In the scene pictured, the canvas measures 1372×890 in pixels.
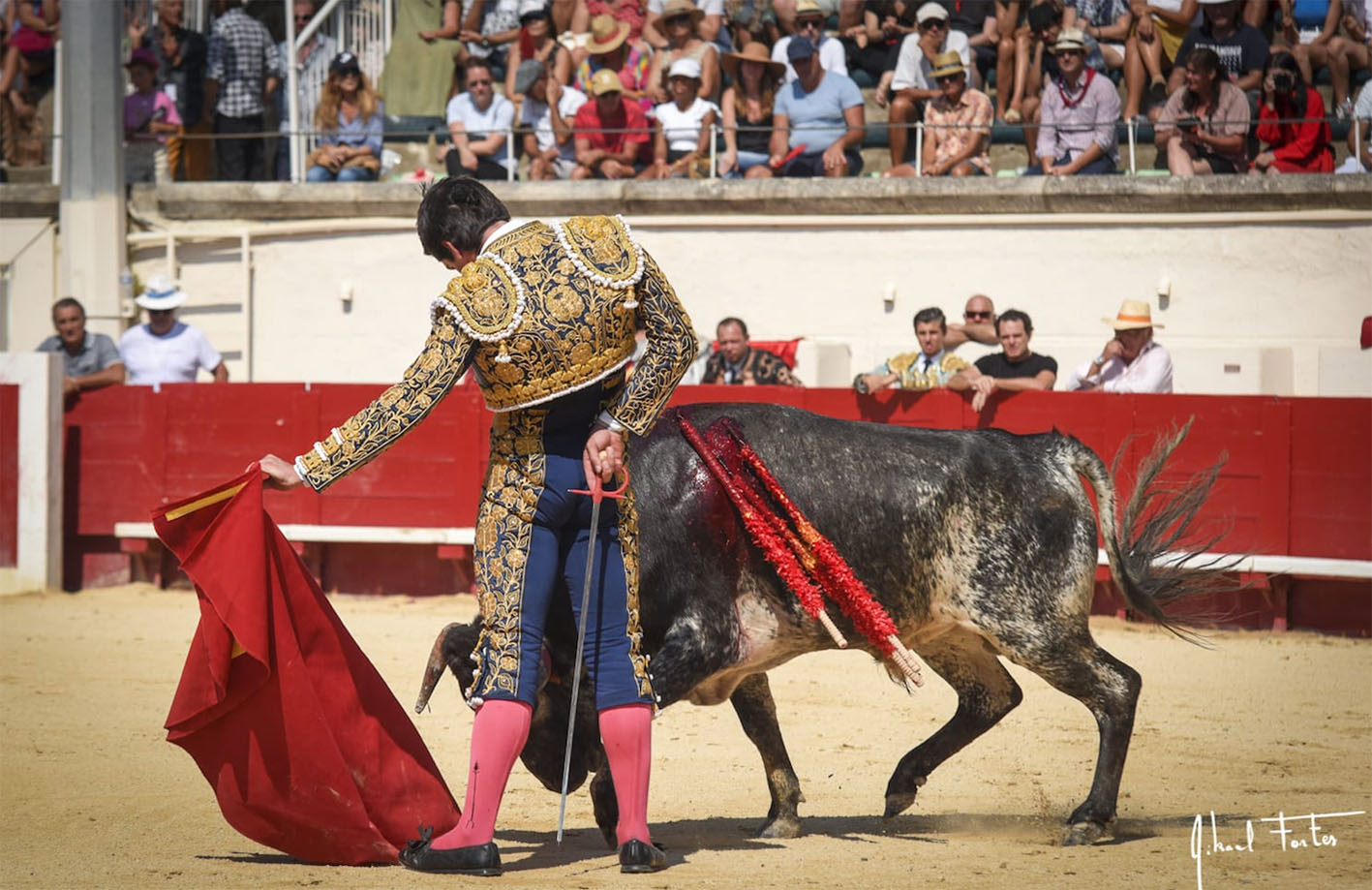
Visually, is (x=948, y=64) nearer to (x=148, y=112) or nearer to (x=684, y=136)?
(x=684, y=136)

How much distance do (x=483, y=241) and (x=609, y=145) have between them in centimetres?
724

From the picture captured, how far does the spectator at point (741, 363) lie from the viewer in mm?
8641

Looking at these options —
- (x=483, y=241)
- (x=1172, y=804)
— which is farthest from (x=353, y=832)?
(x=1172, y=804)

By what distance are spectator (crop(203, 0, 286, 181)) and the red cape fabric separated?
8.28 meters

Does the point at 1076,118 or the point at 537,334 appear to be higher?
the point at 1076,118

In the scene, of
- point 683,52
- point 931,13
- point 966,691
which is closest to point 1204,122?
point 931,13

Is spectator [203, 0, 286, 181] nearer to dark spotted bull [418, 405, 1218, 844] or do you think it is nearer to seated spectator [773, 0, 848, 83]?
seated spectator [773, 0, 848, 83]

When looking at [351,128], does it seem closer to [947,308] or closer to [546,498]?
[947,308]

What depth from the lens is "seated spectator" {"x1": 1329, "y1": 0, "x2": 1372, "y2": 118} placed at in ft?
31.4

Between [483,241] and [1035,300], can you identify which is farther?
[1035,300]

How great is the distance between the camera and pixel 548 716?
13.6 feet

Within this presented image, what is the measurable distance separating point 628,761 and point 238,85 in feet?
29.6

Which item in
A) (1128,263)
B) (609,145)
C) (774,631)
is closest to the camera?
(774,631)

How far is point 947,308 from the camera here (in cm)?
1020
